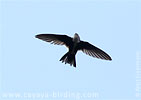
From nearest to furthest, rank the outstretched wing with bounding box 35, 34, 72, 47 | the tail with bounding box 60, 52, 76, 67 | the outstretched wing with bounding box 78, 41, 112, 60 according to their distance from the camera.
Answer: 1. the tail with bounding box 60, 52, 76, 67
2. the outstretched wing with bounding box 35, 34, 72, 47
3. the outstretched wing with bounding box 78, 41, 112, 60

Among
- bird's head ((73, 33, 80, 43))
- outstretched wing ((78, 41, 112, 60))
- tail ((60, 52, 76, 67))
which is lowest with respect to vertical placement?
tail ((60, 52, 76, 67))

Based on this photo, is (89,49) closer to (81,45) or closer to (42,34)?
(81,45)

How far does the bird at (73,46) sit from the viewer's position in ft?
22.6

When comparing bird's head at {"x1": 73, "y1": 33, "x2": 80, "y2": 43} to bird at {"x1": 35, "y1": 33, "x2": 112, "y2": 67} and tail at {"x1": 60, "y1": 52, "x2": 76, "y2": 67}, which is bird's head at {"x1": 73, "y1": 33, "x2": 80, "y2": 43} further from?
tail at {"x1": 60, "y1": 52, "x2": 76, "y2": 67}

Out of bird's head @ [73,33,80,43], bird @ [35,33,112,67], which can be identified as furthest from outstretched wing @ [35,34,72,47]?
bird's head @ [73,33,80,43]

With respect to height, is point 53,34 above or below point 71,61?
above

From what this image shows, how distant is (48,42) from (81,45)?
21.1 inches

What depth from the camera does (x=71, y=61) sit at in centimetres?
682

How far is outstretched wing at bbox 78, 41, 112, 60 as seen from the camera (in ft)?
23.9

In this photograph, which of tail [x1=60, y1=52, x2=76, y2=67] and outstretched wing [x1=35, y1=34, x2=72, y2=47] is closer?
tail [x1=60, y1=52, x2=76, y2=67]

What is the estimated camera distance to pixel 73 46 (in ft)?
23.4

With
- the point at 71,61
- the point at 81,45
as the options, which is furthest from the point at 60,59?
the point at 81,45

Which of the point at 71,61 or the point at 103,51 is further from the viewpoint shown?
the point at 103,51

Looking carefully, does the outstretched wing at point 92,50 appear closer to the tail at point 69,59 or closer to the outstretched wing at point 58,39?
the outstretched wing at point 58,39
